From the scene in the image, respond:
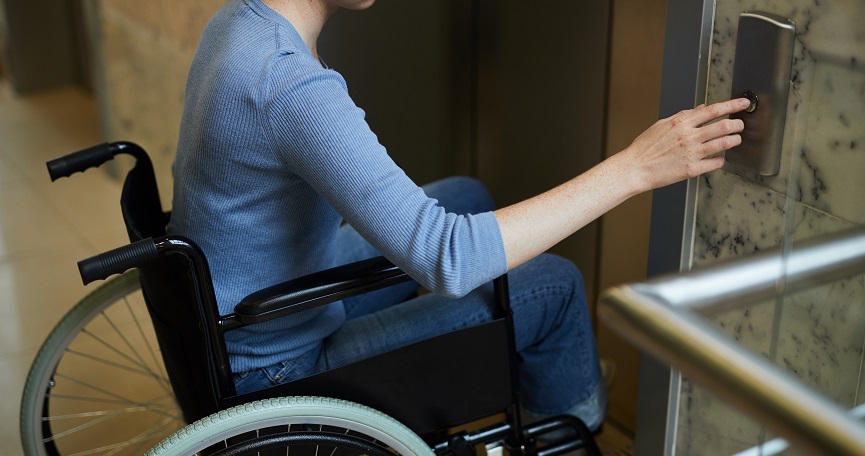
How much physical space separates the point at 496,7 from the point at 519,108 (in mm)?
234

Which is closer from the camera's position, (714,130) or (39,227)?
(714,130)

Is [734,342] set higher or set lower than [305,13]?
lower

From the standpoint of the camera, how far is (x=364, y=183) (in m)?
1.26

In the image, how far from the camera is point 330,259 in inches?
61.7

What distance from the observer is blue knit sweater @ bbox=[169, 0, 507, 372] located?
4.13 feet

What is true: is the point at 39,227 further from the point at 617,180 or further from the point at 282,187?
the point at 617,180

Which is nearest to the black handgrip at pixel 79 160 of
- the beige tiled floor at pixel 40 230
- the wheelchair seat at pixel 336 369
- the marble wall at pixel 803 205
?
the wheelchair seat at pixel 336 369

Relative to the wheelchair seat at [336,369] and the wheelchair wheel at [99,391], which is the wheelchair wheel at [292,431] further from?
the wheelchair wheel at [99,391]

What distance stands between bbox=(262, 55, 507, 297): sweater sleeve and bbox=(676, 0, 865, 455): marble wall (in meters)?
0.40

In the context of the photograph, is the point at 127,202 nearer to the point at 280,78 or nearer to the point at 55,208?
the point at 280,78

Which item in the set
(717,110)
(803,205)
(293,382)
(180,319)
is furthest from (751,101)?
(180,319)

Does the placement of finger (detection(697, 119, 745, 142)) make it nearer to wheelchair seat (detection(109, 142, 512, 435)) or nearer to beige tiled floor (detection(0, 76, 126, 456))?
wheelchair seat (detection(109, 142, 512, 435))

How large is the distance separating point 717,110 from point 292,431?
72 centimetres

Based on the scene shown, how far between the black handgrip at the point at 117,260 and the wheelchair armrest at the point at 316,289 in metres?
0.15
